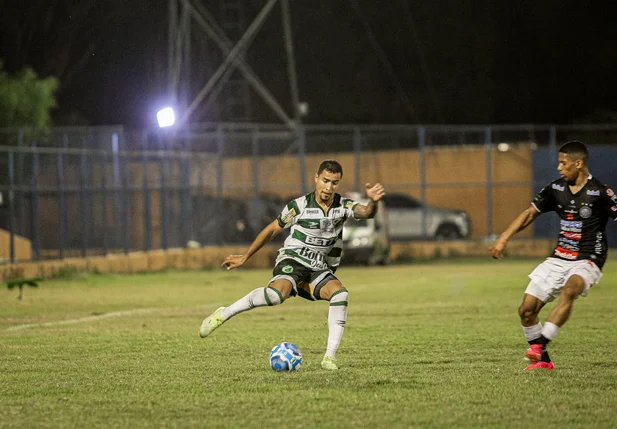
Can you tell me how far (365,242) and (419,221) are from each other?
5.41m

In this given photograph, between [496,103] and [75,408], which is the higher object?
[496,103]

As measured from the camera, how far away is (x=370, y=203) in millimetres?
10664

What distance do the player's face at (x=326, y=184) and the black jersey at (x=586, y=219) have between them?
6.51 feet

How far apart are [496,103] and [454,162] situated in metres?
17.8

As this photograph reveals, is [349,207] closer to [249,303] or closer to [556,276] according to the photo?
[249,303]

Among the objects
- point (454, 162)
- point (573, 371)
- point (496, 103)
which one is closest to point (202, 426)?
point (573, 371)

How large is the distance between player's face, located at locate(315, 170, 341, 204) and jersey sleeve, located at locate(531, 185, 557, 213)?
1.80 m

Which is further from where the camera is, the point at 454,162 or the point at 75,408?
the point at 454,162

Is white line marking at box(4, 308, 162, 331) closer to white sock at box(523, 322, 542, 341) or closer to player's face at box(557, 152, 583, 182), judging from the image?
white sock at box(523, 322, 542, 341)

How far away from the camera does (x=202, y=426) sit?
7.90 m

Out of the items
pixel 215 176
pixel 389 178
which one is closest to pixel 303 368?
pixel 215 176

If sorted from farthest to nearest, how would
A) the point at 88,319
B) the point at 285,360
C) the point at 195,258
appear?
1. the point at 195,258
2. the point at 88,319
3. the point at 285,360

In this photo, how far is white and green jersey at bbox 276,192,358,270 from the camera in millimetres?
10992

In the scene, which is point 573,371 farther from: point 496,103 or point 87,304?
point 496,103
